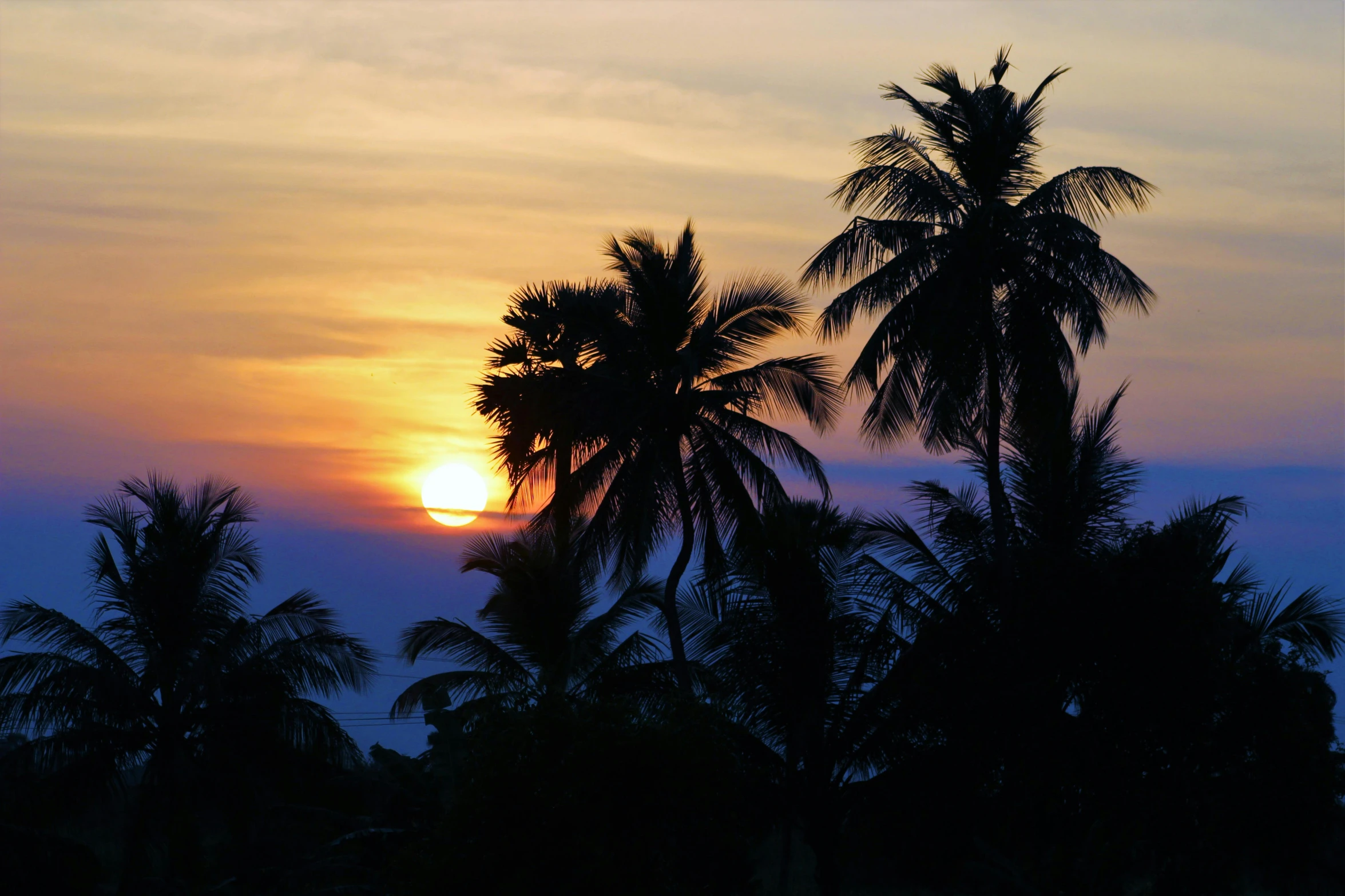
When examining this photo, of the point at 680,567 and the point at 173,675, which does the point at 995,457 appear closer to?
the point at 680,567

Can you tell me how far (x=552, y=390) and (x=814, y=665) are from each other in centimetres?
837

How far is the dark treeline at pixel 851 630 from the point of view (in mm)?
20797

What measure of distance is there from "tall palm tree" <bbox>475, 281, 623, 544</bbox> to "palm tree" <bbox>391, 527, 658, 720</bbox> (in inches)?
47.9

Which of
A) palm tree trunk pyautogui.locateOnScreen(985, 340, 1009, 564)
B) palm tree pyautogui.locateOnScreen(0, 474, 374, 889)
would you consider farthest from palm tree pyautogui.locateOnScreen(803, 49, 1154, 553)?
palm tree pyautogui.locateOnScreen(0, 474, 374, 889)

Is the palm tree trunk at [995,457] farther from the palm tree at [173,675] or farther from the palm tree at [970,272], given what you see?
the palm tree at [173,675]

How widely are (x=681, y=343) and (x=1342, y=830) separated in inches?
920

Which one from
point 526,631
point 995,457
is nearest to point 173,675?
point 526,631

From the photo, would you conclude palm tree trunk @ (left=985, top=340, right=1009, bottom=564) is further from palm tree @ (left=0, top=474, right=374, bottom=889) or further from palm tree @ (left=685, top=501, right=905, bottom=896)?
palm tree @ (left=0, top=474, right=374, bottom=889)

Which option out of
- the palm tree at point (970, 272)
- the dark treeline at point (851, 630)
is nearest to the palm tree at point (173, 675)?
the dark treeline at point (851, 630)

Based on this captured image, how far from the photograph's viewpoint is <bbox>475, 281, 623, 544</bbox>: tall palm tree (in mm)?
26575

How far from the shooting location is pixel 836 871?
2462 centimetres

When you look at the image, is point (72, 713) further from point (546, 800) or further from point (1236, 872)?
point (1236, 872)

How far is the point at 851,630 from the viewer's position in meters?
24.7

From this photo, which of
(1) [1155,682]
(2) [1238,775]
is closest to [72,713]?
(1) [1155,682]
